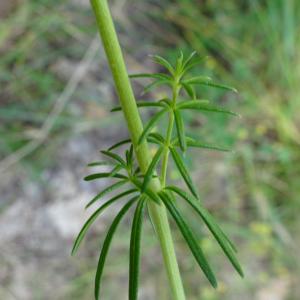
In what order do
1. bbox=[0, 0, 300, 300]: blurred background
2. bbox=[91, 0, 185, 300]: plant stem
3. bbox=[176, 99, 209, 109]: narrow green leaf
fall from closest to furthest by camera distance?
bbox=[91, 0, 185, 300]: plant stem → bbox=[176, 99, 209, 109]: narrow green leaf → bbox=[0, 0, 300, 300]: blurred background

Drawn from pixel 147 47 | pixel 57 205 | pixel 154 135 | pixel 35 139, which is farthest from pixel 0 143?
pixel 154 135

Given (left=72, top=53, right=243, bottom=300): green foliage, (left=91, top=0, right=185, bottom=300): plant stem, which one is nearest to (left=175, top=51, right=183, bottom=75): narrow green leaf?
(left=72, top=53, right=243, bottom=300): green foliage

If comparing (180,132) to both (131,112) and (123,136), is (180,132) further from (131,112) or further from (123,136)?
(123,136)

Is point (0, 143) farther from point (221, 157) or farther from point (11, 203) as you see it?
point (221, 157)

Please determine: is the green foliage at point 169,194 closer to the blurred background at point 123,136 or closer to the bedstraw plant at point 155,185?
the bedstraw plant at point 155,185

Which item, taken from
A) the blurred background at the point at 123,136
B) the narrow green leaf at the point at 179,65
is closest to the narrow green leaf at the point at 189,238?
the narrow green leaf at the point at 179,65

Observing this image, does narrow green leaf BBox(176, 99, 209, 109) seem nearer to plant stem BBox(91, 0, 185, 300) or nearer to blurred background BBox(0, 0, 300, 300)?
plant stem BBox(91, 0, 185, 300)
